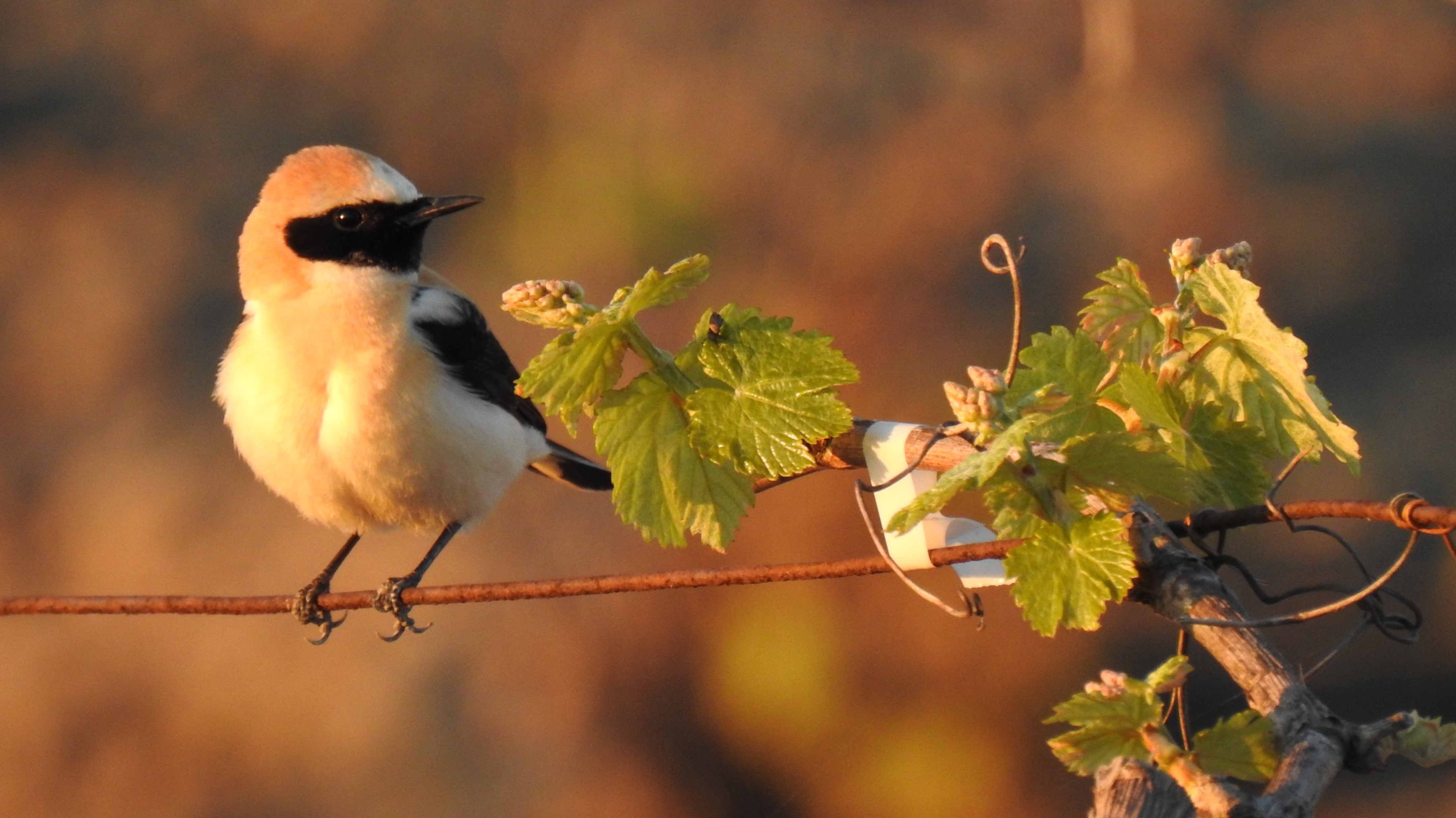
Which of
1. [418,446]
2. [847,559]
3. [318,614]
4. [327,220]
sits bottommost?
[318,614]

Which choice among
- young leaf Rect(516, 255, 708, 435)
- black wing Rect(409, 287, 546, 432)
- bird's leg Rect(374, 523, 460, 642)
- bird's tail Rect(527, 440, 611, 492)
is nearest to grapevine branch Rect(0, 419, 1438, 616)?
young leaf Rect(516, 255, 708, 435)

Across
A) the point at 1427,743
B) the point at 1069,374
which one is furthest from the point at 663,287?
the point at 1427,743

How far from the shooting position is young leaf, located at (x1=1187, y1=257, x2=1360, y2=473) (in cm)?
70

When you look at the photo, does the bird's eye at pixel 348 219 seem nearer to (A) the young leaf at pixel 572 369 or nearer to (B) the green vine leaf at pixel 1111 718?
(A) the young leaf at pixel 572 369

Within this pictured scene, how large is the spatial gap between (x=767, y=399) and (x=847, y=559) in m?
0.10

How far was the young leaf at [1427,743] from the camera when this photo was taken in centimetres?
62

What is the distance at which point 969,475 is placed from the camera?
59 centimetres

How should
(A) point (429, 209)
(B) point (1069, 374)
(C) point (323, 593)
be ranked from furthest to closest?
1. (C) point (323, 593)
2. (A) point (429, 209)
3. (B) point (1069, 374)

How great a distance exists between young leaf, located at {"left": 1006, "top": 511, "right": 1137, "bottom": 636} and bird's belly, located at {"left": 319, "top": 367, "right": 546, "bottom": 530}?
896mm

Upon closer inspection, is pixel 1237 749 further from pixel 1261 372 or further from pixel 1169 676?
pixel 1261 372

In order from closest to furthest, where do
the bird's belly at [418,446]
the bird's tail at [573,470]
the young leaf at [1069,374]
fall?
1. the young leaf at [1069,374]
2. the bird's belly at [418,446]
3. the bird's tail at [573,470]

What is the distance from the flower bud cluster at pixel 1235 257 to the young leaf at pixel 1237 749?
253 millimetres

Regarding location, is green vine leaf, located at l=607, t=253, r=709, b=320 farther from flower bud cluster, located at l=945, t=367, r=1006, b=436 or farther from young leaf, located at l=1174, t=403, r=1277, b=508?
young leaf, located at l=1174, t=403, r=1277, b=508

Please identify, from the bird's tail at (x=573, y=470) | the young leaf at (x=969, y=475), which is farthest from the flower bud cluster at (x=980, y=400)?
the bird's tail at (x=573, y=470)
